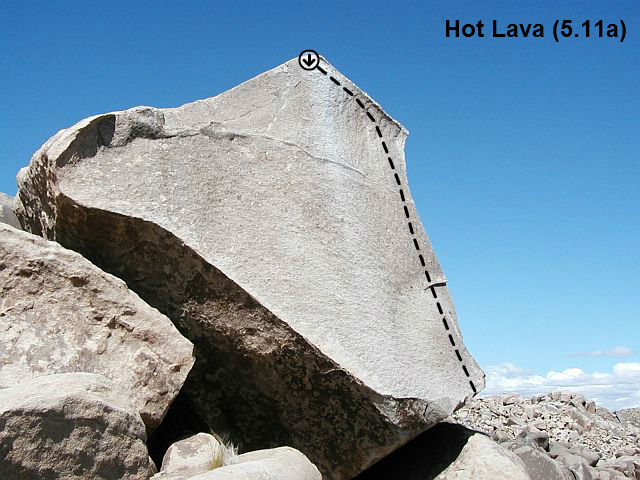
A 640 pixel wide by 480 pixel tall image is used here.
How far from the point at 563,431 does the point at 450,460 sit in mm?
4948

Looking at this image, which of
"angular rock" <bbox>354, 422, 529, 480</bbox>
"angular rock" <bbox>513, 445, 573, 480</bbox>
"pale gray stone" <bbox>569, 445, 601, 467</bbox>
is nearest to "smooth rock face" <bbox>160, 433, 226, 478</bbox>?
"angular rock" <bbox>354, 422, 529, 480</bbox>

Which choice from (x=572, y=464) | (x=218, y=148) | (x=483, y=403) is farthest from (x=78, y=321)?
(x=483, y=403)

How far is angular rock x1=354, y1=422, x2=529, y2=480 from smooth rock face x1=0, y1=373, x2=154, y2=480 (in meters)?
1.79

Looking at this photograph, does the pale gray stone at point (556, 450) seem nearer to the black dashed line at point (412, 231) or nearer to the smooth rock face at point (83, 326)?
the black dashed line at point (412, 231)

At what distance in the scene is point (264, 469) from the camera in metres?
3.46

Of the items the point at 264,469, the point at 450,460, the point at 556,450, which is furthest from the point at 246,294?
the point at 556,450

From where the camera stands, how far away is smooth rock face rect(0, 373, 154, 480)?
3023mm

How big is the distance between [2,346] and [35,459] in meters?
0.95

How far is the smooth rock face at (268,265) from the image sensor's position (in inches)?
164

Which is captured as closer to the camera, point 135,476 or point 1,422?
point 1,422

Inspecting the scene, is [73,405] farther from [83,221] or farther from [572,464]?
[572,464]

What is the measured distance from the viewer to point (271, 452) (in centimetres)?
394

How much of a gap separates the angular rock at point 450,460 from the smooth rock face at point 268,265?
32 centimetres

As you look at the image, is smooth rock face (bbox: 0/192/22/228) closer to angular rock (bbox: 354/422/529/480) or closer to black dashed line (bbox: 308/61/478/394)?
black dashed line (bbox: 308/61/478/394)
